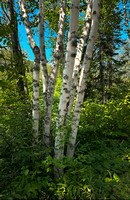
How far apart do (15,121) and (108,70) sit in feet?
39.1

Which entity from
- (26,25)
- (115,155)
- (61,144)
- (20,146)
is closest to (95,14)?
(26,25)

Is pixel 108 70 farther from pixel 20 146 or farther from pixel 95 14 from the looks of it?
pixel 20 146

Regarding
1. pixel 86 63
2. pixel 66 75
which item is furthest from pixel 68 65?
pixel 86 63

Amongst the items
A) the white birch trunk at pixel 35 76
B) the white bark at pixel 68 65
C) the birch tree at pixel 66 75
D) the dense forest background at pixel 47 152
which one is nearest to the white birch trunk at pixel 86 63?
the birch tree at pixel 66 75

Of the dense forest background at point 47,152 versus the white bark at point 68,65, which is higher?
the white bark at point 68,65

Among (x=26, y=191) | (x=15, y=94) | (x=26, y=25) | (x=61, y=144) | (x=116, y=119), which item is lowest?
(x=26, y=191)

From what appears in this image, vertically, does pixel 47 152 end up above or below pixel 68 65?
below

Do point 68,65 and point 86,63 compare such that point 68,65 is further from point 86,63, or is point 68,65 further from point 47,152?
point 47,152

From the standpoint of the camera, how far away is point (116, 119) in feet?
12.0

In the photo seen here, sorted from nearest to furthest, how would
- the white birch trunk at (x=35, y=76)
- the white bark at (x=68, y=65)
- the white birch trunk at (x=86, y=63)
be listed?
the white bark at (x=68, y=65), the white birch trunk at (x=86, y=63), the white birch trunk at (x=35, y=76)

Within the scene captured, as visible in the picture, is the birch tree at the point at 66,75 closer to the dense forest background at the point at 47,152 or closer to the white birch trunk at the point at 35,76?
the white birch trunk at the point at 35,76

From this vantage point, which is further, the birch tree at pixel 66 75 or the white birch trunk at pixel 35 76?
the white birch trunk at pixel 35 76

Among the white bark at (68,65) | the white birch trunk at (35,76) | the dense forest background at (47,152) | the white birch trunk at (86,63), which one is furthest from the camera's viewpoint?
the white birch trunk at (35,76)

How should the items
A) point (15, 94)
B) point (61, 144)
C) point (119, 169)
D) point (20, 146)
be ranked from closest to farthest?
point (20, 146) → point (61, 144) → point (119, 169) → point (15, 94)
